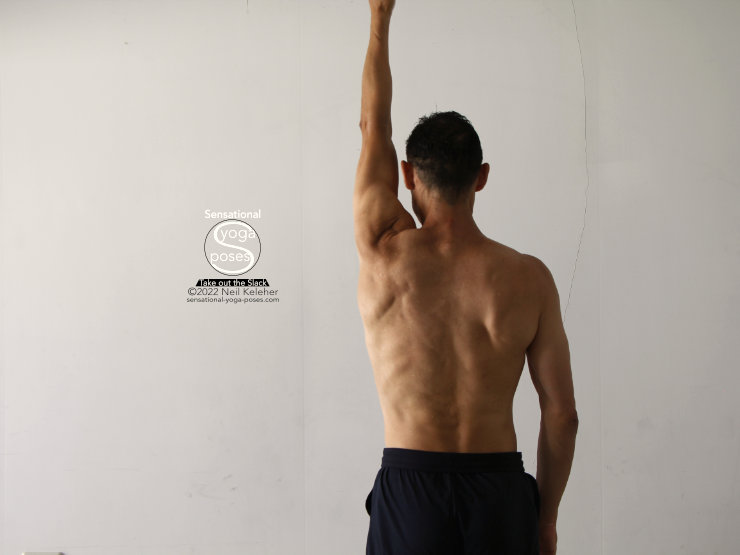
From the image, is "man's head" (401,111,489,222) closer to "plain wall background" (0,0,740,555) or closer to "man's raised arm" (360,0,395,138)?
"man's raised arm" (360,0,395,138)

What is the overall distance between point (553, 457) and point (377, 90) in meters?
0.77

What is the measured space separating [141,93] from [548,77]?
4.67 ft

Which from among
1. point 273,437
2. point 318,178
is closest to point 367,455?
point 273,437

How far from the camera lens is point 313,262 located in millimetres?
2281

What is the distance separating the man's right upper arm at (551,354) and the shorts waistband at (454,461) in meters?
0.14

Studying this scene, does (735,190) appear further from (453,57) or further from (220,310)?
(220,310)

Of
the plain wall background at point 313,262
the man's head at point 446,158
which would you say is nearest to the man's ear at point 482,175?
the man's head at point 446,158

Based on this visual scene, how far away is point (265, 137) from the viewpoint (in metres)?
2.29

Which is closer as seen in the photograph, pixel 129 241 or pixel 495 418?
pixel 495 418

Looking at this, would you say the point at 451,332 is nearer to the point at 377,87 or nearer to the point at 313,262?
the point at 377,87

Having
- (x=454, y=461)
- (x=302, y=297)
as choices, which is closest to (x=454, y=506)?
(x=454, y=461)

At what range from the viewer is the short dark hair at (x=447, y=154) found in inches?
46.3

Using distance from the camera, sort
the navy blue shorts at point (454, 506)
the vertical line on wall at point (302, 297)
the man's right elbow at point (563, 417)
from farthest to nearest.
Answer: the vertical line on wall at point (302, 297), the man's right elbow at point (563, 417), the navy blue shorts at point (454, 506)

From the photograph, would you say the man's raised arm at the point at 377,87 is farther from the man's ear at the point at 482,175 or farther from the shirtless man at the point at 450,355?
the man's ear at the point at 482,175
